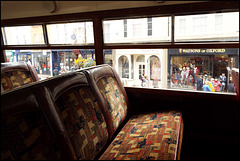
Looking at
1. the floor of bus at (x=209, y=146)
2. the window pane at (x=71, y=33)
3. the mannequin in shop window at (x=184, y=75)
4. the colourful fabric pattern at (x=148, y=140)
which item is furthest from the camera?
the window pane at (x=71, y=33)

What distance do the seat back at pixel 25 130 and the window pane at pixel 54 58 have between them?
1.96 metres

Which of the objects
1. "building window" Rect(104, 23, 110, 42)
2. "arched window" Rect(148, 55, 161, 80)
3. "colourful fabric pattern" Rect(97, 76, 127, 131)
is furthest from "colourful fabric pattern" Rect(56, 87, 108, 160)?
"building window" Rect(104, 23, 110, 42)

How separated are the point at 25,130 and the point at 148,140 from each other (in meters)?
1.05

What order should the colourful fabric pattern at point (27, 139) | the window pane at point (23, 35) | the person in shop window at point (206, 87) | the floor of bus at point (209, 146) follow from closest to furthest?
1. the colourful fabric pattern at point (27, 139)
2. the floor of bus at point (209, 146)
3. the person in shop window at point (206, 87)
4. the window pane at point (23, 35)

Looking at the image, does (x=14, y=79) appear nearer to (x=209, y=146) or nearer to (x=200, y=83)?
(x=200, y=83)

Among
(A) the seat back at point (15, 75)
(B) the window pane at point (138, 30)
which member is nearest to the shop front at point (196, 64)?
(B) the window pane at point (138, 30)

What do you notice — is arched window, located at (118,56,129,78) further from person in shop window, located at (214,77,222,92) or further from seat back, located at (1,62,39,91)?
seat back, located at (1,62,39,91)

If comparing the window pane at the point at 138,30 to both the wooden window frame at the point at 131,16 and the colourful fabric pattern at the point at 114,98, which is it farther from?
the colourful fabric pattern at the point at 114,98

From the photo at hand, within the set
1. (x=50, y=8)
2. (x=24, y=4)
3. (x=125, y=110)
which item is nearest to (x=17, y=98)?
(x=125, y=110)

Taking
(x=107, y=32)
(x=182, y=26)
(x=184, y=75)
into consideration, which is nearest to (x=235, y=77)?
(x=184, y=75)

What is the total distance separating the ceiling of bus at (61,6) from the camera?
2678 millimetres

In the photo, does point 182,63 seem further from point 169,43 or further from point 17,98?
point 17,98

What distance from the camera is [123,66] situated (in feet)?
9.73

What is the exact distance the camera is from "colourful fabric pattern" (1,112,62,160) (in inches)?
39.8
